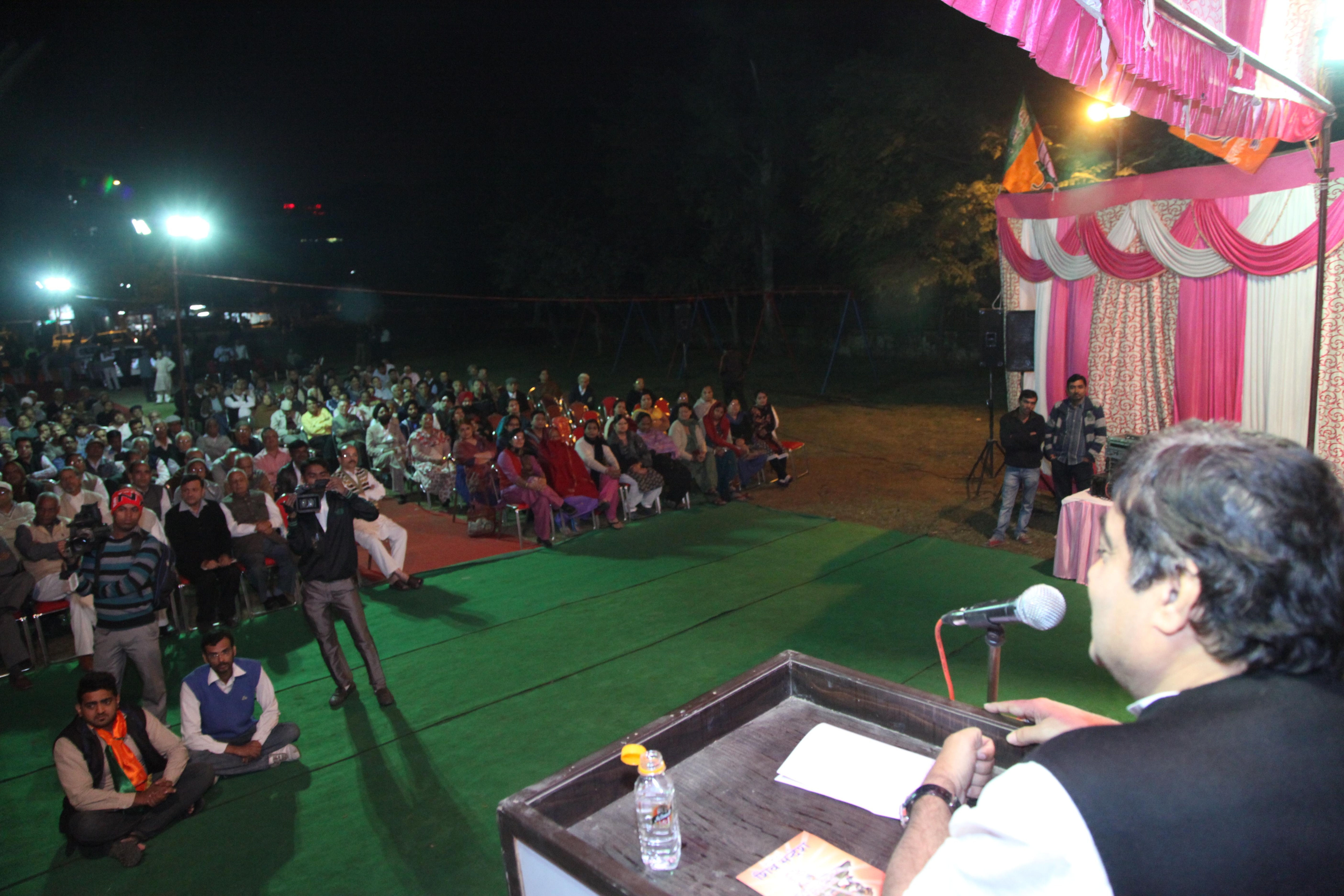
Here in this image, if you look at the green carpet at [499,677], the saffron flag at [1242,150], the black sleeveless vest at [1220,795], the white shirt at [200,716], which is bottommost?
the green carpet at [499,677]

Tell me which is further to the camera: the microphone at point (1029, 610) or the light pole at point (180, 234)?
the light pole at point (180, 234)

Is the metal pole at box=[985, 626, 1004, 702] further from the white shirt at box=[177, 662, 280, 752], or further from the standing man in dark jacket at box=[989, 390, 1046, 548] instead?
the standing man in dark jacket at box=[989, 390, 1046, 548]

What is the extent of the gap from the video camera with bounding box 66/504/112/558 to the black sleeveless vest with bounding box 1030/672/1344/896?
5403 mm

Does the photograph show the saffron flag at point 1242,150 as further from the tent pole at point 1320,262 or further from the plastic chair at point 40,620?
the plastic chair at point 40,620

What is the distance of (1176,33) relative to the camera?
345 centimetres

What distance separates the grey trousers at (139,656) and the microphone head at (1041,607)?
4.90 metres

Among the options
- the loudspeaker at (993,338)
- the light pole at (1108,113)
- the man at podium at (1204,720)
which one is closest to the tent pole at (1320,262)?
the light pole at (1108,113)

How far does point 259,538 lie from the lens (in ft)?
22.7

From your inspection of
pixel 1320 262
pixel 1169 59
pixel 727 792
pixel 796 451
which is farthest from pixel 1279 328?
pixel 727 792

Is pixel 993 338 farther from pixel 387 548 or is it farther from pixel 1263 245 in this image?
pixel 387 548

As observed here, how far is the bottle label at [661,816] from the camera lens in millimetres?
1727

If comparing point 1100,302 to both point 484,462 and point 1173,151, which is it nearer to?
point 1173,151

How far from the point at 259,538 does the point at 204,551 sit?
1.55 feet

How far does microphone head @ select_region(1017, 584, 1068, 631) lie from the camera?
→ 1.79 metres
